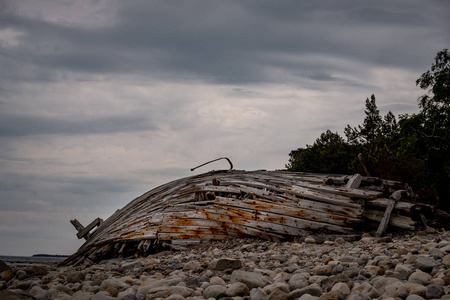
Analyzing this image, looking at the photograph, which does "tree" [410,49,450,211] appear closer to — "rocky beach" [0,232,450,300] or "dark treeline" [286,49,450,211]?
"dark treeline" [286,49,450,211]

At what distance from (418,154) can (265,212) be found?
19.0m

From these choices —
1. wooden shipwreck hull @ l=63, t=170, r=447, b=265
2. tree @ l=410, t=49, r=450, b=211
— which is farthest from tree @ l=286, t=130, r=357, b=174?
wooden shipwreck hull @ l=63, t=170, r=447, b=265

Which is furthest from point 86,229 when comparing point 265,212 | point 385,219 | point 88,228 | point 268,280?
point 268,280

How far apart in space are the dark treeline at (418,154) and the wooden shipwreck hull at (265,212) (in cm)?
1106

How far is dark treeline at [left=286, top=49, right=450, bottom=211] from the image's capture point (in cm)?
2100

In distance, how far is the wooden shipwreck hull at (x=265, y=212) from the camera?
28.3 feet

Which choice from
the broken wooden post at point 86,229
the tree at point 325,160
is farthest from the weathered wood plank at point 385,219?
the tree at point 325,160

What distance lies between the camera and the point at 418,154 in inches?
973

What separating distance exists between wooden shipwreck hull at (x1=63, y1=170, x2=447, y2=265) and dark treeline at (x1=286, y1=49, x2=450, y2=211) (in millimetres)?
11063

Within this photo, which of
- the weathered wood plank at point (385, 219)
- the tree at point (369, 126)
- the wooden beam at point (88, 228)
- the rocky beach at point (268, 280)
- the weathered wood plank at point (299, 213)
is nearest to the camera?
the rocky beach at point (268, 280)

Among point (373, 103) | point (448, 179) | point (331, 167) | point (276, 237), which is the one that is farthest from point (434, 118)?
point (373, 103)

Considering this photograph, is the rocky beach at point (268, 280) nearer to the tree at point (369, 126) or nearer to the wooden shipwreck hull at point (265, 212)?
the wooden shipwreck hull at point (265, 212)

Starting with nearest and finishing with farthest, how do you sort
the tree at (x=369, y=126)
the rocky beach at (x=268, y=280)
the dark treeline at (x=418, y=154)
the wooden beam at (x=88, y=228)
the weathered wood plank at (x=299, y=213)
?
1. the rocky beach at (x=268, y=280)
2. the weathered wood plank at (x=299, y=213)
3. the wooden beam at (x=88, y=228)
4. the dark treeline at (x=418, y=154)
5. the tree at (x=369, y=126)

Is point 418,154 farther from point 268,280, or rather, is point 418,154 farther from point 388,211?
point 268,280
